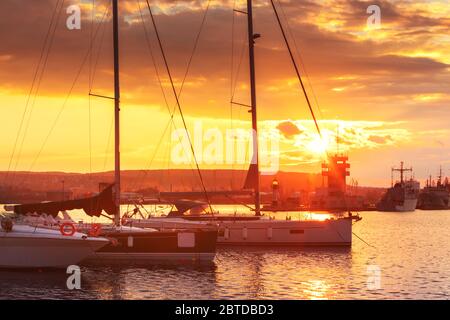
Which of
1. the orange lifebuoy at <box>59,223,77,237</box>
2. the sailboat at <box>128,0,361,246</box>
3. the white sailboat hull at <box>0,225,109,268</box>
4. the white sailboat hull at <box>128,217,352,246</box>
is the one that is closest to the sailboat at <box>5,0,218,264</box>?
the orange lifebuoy at <box>59,223,77,237</box>

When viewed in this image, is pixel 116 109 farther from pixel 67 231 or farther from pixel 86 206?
pixel 67 231

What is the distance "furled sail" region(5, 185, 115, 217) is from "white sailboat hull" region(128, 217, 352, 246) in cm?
1131

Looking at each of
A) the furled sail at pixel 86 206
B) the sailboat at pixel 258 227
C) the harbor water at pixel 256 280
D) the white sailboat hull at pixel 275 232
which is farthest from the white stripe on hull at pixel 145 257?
the white sailboat hull at pixel 275 232

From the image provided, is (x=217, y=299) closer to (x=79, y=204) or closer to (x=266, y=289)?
(x=266, y=289)

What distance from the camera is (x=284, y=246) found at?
176 ft

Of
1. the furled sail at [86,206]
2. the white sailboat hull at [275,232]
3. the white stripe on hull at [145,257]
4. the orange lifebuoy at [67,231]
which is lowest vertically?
the white stripe on hull at [145,257]

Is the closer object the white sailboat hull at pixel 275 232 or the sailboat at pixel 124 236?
the sailboat at pixel 124 236

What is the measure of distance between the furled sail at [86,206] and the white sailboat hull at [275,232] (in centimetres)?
1131

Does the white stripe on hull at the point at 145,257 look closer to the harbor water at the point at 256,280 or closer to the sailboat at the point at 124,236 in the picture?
the sailboat at the point at 124,236

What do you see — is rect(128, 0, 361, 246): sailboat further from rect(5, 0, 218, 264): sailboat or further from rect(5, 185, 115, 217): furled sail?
rect(5, 185, 115, 217): furled sail

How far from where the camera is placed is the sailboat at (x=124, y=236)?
4244cm

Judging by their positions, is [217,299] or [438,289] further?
[438,289]
